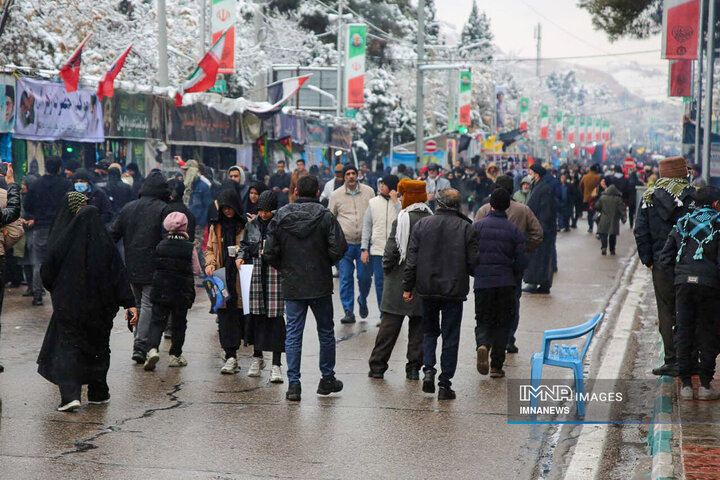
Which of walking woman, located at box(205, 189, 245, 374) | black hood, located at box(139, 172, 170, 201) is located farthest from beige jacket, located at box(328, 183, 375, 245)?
walking woman, located at box(205, 189, 245, 374)

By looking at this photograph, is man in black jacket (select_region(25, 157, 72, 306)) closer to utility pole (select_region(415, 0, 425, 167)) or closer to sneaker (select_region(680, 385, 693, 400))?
sneaker (select_region(680, 385, 693, 400))

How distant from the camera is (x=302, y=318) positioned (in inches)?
339

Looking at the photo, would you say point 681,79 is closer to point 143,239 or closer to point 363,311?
point 363,311

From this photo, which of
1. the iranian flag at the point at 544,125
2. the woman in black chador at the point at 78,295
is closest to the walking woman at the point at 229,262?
the woman in black chador at the point at 78,295

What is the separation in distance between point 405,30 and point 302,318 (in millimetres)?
52642

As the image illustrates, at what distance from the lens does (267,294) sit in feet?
29.7

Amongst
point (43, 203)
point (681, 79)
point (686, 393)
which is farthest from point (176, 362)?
point (681, 79)

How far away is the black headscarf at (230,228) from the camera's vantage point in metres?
9.69

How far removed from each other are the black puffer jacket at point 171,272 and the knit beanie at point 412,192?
79.0 inches

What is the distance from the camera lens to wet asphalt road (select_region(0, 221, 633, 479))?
21.0ft

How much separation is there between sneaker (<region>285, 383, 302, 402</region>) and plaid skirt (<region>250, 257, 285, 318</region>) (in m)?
0.83

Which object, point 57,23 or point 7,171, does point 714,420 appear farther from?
point 57,23

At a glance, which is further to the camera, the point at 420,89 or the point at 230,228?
the point at 420,89

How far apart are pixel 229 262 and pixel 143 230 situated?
0.99m
